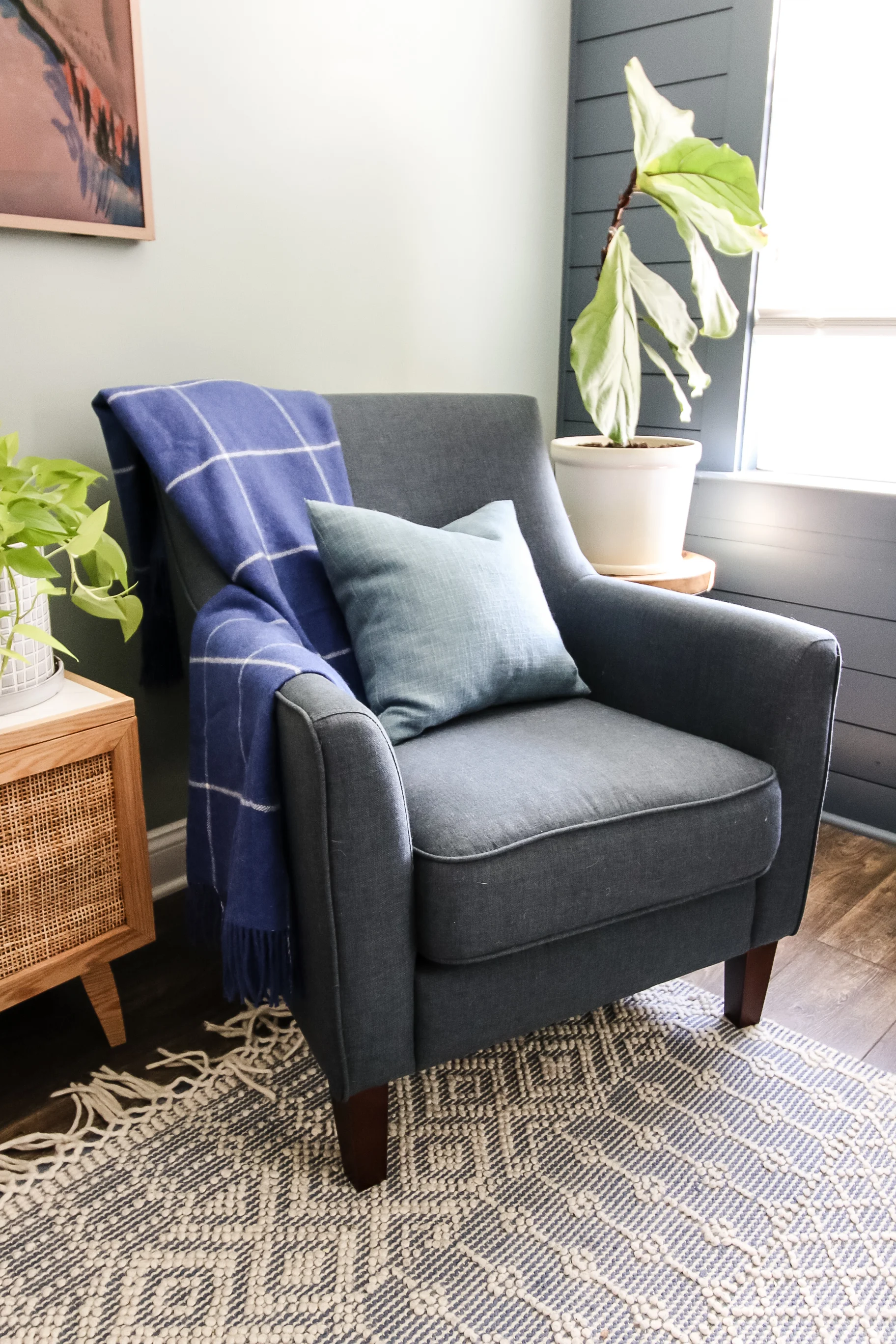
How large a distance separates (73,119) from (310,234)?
→ 50cm

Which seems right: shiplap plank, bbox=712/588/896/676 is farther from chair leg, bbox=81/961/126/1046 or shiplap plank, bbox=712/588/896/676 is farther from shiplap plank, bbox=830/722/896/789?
chair leg, bbox=81/961/126/1046

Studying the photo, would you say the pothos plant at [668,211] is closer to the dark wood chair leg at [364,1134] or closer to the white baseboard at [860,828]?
the white baseboard at [860,828]

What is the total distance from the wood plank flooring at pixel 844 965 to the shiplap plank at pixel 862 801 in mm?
89

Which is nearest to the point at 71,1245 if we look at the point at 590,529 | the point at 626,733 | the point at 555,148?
the point at 626,733

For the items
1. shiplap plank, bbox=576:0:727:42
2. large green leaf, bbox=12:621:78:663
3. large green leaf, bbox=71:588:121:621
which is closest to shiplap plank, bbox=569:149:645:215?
shiplap plank, bbox=576:0:727:42

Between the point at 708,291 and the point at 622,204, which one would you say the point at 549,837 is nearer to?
the point at 708,291

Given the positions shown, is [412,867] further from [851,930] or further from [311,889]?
[851,930]

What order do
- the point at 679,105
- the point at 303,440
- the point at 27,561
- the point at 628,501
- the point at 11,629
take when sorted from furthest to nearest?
the point at 679,105 < the point at 628,501 < the point at 303,440 < the point at 11,629 < the point at 27,561

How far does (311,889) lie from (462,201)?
65.9 inches

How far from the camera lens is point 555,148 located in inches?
95.3

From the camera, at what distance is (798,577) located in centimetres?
220

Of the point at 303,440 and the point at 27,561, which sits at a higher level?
the point at 303,440

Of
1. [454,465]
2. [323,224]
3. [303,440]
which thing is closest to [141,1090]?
[303,440]

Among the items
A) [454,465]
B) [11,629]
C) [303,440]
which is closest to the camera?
[11,629]
